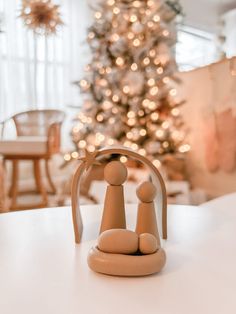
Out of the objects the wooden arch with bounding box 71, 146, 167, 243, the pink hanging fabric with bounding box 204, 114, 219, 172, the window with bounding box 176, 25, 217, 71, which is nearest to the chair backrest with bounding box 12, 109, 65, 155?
the window with bounding box 176, 25, 217, 71

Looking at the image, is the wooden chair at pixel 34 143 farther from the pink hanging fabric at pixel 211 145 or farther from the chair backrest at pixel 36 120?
the pink hanging fabric at pixel 211 145

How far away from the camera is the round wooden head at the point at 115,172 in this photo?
0.81m

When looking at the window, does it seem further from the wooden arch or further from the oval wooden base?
the oval wooden base

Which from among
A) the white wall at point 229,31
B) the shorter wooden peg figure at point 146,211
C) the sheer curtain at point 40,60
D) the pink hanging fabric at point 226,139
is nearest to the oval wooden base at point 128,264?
the shorter wooden peg figure at point 146,211

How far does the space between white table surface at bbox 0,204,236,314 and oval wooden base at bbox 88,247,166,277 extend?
1cm

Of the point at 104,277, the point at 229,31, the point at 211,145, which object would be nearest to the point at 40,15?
the point at 229,31

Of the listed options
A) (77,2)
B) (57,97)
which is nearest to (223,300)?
(57,97)

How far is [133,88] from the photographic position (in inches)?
145

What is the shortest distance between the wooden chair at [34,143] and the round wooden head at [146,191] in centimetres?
318

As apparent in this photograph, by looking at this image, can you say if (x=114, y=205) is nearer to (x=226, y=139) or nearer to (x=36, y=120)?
(x=226, y=139)

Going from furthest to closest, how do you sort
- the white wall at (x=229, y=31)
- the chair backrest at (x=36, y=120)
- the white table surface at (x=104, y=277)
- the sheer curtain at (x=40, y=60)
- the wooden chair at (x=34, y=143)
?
the sheer curtain at (x=40, y=60), the chair backrest at (x=36, y=120), the wooden chair at (x=34, y=143), the white wall at (x=229, y=31), the white table surface at (x=104, y=277)

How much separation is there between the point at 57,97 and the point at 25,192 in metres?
1.31

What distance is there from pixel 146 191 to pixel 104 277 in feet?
0.65

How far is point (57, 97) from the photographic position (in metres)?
5.02
